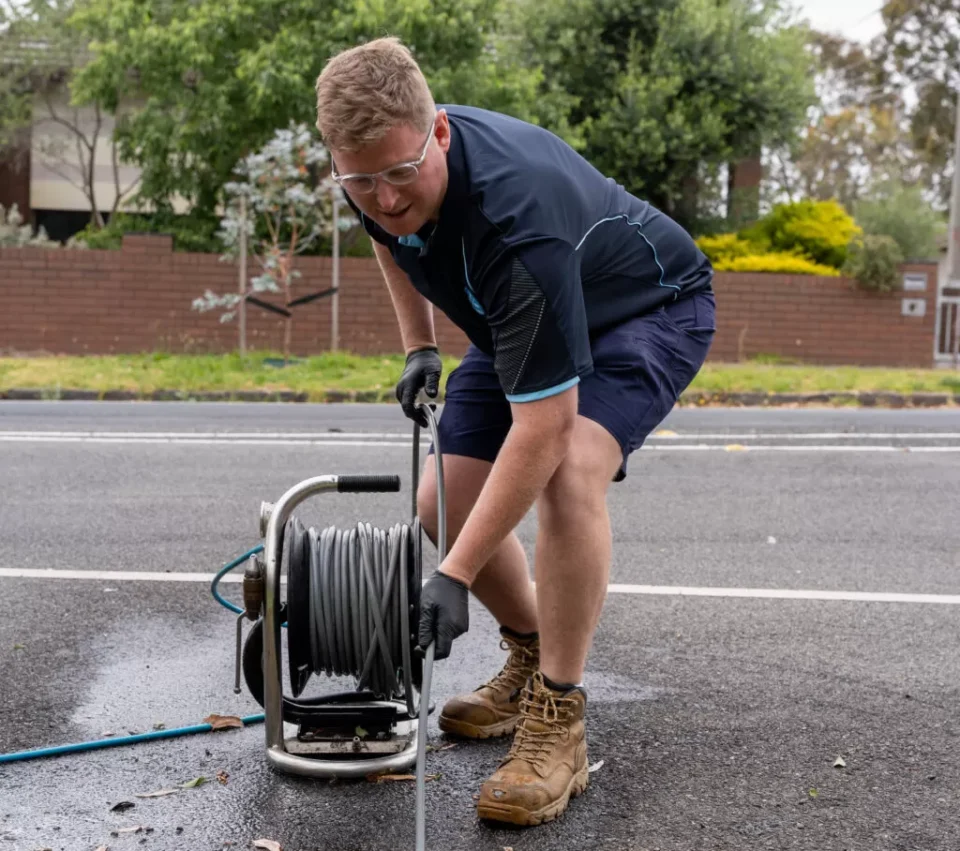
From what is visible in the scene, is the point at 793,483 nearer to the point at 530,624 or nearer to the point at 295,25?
the point at 530,624

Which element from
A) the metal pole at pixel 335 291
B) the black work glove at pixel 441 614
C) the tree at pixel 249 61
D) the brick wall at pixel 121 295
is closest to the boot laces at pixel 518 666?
the black work glove at pixel 441 614

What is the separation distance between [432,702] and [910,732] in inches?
52.8

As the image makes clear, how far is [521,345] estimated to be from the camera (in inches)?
104

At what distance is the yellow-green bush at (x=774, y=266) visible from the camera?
18.1 meters

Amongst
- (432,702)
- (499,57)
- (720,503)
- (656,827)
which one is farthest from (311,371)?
(656,827)

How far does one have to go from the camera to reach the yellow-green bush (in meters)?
18.1

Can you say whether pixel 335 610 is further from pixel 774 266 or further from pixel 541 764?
pixel 774 266

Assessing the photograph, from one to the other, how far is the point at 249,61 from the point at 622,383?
48.5 ft

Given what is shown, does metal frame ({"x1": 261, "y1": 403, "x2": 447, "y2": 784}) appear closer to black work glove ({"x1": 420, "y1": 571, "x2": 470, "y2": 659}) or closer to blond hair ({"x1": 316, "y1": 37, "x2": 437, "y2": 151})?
black work glove ({"x1": 420, "y1": 571, "x2": 470, "y2": 659})

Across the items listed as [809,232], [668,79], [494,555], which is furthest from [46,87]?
[494,555]

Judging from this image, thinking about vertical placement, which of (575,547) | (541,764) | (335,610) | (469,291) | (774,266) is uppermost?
(774,266)

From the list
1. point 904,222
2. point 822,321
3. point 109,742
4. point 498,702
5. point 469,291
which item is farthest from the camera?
point 904,222

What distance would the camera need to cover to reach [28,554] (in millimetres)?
5461

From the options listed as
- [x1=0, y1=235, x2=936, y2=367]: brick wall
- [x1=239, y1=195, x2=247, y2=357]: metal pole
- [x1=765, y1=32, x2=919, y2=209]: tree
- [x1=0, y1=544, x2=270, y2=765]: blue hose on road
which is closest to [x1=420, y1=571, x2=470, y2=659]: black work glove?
[x1=0, y1=544, x2=270, y2=765]: blue hose on road
